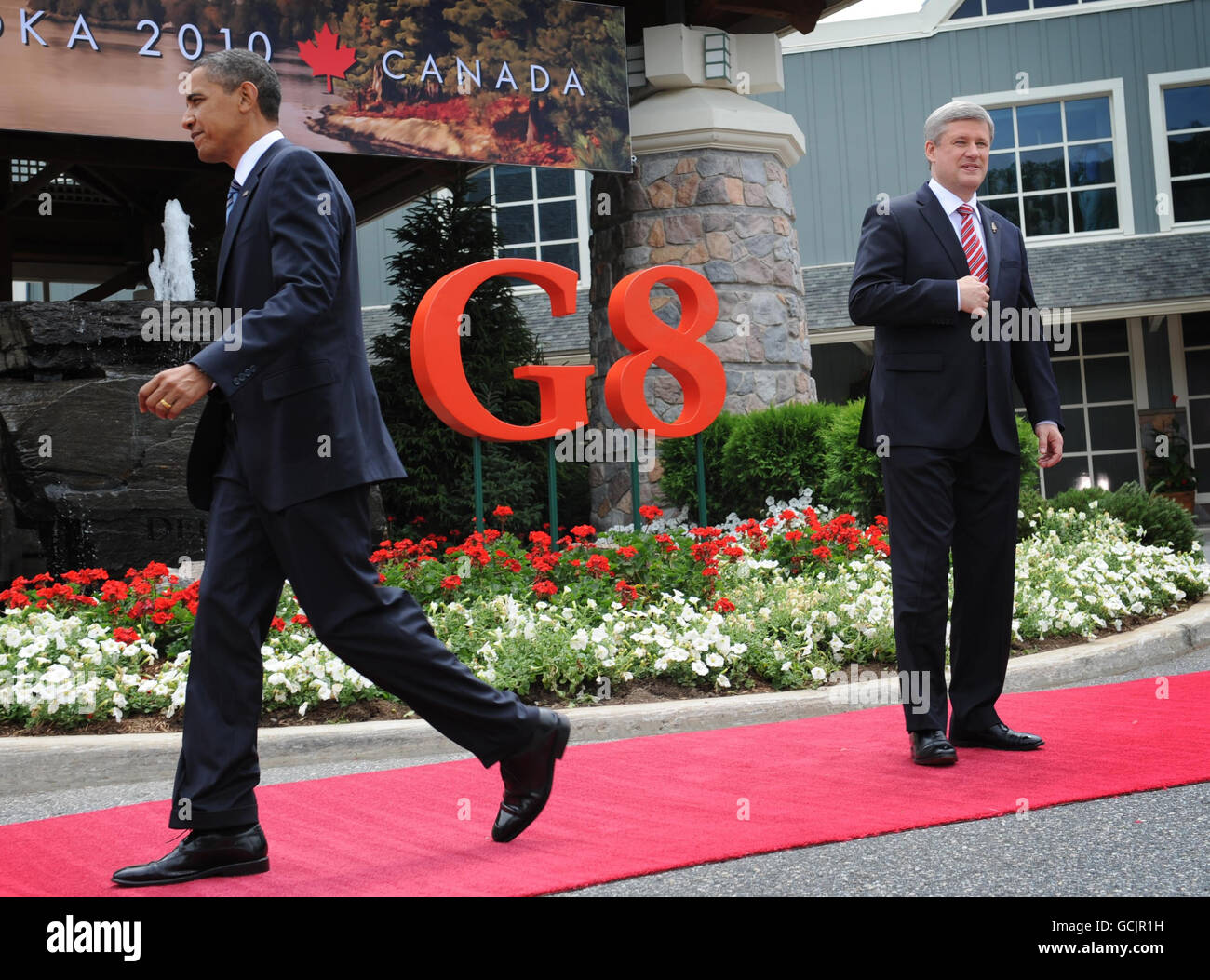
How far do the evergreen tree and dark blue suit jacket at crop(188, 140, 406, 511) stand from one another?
28.3ft

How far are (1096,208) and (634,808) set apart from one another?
16.5 meters

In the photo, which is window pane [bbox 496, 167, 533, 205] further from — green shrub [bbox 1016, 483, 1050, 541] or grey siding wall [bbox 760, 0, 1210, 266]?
green shrub [bbox 1016, 483, 1050, 541]

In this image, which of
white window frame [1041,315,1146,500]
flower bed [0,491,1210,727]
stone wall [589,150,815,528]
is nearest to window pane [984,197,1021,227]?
white window frame [1041,315,1146,500]

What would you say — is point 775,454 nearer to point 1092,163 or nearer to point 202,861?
point 202,861

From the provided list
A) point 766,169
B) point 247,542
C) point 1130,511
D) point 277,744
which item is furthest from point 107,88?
point 1130,511

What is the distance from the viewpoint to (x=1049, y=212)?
59.2ft

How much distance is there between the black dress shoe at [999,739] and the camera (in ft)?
13.8

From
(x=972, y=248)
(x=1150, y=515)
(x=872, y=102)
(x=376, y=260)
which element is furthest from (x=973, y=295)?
(x=872, y=102)

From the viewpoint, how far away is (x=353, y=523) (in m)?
3.07

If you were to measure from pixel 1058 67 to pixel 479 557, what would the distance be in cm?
1463

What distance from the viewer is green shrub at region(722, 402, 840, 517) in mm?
9547

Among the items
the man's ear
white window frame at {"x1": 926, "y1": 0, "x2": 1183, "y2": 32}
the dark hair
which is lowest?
the man's ear

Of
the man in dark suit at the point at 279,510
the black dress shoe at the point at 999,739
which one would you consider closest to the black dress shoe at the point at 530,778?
the man in dark suit at the point at 279,510
